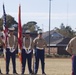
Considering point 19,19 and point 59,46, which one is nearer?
point 19,19

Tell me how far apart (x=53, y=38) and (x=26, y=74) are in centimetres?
8025

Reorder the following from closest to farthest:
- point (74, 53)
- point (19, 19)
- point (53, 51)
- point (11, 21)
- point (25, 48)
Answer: point (74, 53)
point (25, 48)
point (19, 19)
point (53, 51)
point (11, 21)

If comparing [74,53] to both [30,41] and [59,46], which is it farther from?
[59,46]

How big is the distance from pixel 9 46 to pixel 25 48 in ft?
2.56

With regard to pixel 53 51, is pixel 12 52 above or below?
above

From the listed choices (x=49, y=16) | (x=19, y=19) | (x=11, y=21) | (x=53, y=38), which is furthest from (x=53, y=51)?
(x=19, y=19)

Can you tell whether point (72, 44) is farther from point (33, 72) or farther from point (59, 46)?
point (59, 46)

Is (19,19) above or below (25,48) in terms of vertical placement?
above

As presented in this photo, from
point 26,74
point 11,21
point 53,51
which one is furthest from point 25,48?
point 11,21

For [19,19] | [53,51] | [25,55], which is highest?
[19,19]

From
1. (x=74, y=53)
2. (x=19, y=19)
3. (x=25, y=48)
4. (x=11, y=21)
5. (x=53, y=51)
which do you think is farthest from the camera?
(x=11, y=21)

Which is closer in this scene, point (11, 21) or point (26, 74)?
point (26, 74)

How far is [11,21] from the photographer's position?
355 feet

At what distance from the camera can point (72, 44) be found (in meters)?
15.3
